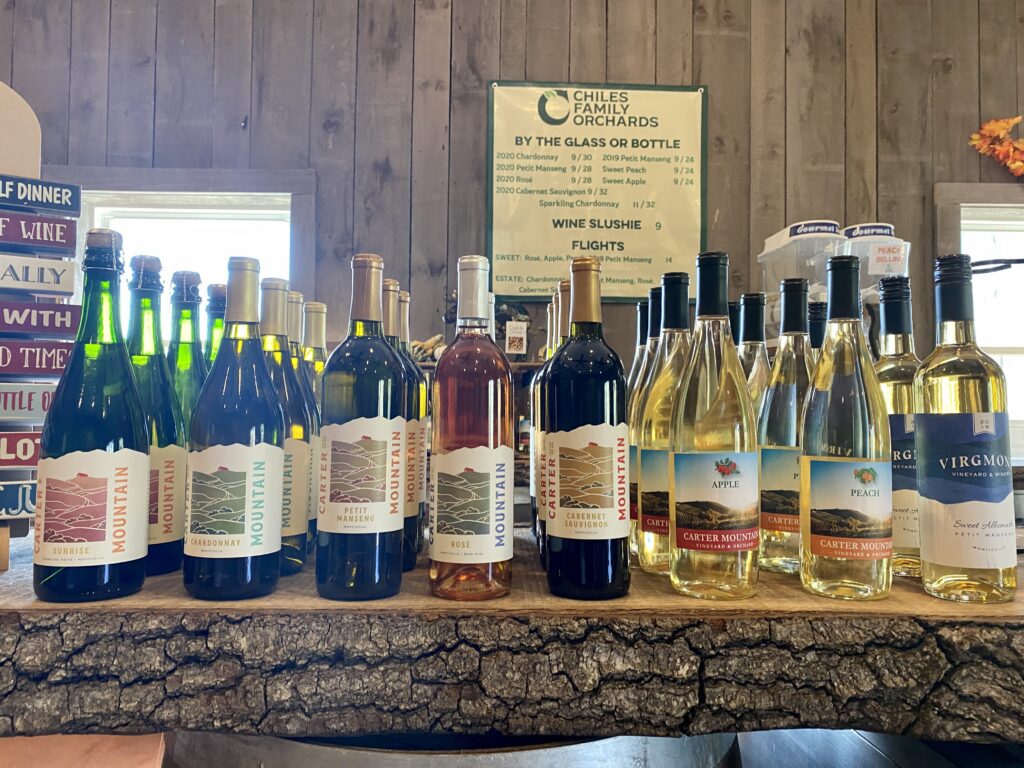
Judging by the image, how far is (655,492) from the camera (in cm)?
74

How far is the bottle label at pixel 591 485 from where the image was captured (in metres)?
0.59

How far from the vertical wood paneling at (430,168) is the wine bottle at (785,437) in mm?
1577

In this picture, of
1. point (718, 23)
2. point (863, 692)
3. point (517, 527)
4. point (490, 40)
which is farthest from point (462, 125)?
point (863, 692)

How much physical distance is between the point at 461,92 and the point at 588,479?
6.62 feet

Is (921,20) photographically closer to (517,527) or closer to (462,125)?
(462,125)

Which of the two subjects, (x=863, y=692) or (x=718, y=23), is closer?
(x=863, y=692)

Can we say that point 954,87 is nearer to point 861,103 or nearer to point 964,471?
point 861,103

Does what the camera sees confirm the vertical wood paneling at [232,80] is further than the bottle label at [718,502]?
Yes

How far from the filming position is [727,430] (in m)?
0.67

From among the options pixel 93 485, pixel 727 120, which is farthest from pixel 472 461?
pixel 727 120

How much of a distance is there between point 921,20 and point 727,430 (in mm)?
2502

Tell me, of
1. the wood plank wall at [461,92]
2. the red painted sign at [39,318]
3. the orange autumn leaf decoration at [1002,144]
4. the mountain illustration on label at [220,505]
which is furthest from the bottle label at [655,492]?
the orange autumn leaf decoration at [1002,144]

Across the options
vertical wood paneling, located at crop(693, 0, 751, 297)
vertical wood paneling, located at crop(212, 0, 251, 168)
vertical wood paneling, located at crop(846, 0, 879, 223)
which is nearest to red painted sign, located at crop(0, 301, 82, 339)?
vertical wood paneling, located at crop(212, 0, 251, 168)

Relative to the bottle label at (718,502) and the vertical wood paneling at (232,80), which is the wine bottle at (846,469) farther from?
the vertical wood paneling at (232,80)
